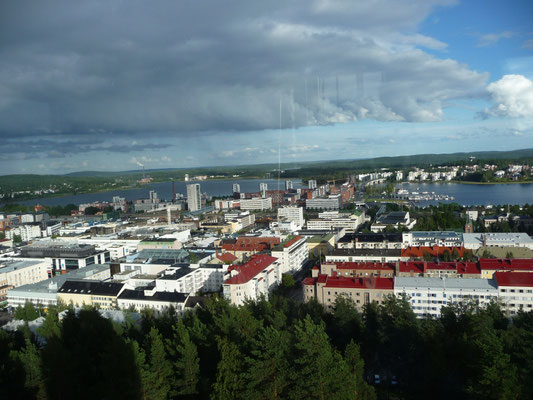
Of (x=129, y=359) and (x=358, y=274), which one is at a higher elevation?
(x=129, y=359)

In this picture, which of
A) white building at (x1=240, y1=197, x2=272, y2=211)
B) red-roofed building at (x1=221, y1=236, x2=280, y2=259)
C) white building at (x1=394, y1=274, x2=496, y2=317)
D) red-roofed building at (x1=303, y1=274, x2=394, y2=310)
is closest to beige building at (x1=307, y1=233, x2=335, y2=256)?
red-roofed building at (x1=221, y1=236, x2=280, y2=259)

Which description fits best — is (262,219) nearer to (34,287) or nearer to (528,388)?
(34,287)

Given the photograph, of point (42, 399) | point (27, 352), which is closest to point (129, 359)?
point (42, 399)

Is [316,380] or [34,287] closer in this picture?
[316,380]

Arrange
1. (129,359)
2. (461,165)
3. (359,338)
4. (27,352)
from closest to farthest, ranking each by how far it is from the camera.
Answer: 1. (129,359)
2. (27,352)
3. (359,338)
4. (461,165)

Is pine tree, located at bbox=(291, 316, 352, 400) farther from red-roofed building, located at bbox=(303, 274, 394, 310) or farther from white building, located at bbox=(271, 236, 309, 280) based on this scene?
white building, located at bbox=(271, 236, 309, 280)

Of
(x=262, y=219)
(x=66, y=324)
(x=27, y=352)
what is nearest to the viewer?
(x=27, y=352)

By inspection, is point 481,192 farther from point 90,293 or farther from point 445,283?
point 90,293
